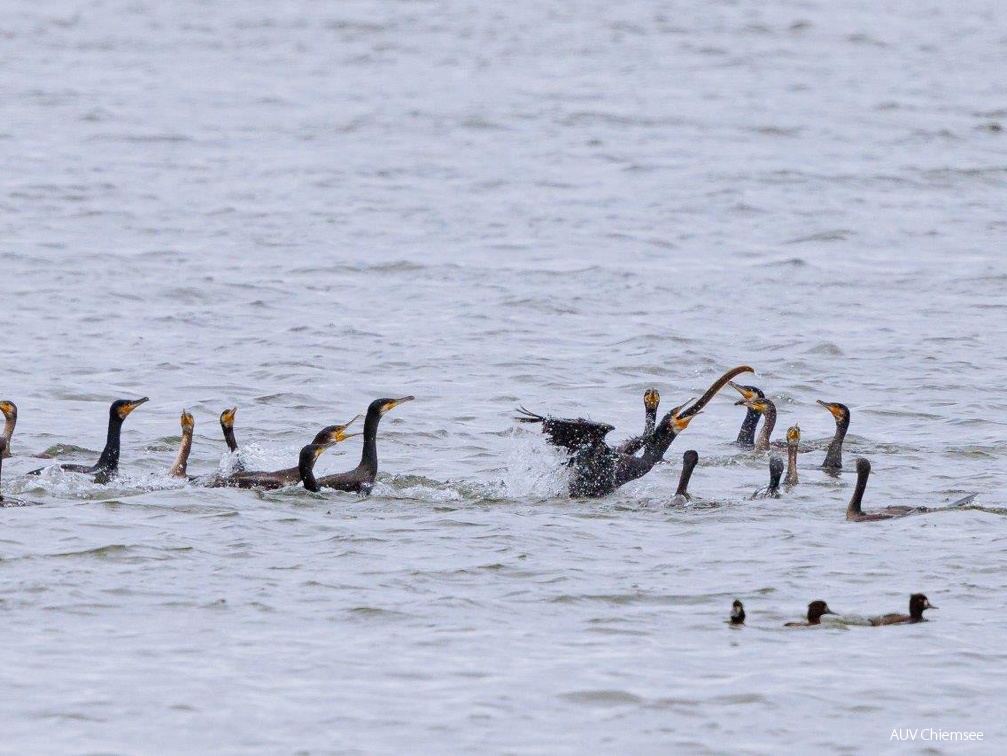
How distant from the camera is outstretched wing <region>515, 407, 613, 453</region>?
48.3 feet

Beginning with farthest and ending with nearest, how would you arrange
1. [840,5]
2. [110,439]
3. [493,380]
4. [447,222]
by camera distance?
[840,5] < [447,222] < [493,380] < [110,439]

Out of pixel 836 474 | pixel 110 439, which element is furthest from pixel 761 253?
pixel 110 439

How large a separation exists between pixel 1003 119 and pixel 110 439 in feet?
84.9

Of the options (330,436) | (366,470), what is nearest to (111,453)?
(330,436)

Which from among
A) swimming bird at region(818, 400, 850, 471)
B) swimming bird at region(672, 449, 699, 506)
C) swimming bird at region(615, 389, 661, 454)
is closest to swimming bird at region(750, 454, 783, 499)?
swimming bird at region(672, 449, 699, 506)

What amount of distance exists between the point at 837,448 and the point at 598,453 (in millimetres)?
2450

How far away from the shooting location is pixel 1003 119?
36875 mm

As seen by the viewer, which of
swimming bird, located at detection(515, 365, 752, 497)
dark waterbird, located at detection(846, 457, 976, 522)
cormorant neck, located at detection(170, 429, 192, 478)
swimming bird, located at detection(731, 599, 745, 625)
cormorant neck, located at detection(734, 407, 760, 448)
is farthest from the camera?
cormorant neck, located at detection(734, 407, 760, 448)

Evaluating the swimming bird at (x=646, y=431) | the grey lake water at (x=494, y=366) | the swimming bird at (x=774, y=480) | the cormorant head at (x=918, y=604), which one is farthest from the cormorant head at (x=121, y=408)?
the cormorant head at (x=918, y=604)

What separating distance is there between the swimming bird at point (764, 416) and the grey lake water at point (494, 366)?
307 millimetres

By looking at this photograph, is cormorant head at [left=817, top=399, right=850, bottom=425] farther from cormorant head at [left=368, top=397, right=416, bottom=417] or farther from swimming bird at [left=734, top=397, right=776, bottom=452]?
cormorant head at [left=368, top=397, right=416, bottom=417]

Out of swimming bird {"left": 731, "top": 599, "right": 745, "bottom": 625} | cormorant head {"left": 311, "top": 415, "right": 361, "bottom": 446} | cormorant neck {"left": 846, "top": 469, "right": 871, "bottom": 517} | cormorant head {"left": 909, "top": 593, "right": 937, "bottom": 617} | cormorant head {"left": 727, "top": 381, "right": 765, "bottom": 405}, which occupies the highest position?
cormorant head {"left": 727, "top": 381, "right": 765, "bottom": 405}

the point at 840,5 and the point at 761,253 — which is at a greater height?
the point at 840,5

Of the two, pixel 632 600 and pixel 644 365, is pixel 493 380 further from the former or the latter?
pixel 632 600
